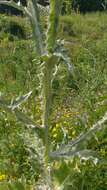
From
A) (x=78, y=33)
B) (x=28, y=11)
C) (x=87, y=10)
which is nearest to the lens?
(x=28, y=11)

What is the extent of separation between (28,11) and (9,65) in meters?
5.82

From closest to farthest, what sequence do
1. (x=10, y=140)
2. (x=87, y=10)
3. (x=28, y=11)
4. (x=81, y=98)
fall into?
(x=28, y=11) < (x=10, y=140) < (x=81, y=98) < (x=87, y=10)

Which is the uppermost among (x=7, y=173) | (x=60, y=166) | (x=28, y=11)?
(x=28, y=11)

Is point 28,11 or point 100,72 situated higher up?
point 28,11

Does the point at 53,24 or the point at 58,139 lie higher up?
the point at 53,24

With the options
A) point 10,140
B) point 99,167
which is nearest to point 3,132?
point 10,140

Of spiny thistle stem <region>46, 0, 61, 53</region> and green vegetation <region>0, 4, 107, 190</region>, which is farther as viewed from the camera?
green vegetation <region>0, 4, 107, 190</region>

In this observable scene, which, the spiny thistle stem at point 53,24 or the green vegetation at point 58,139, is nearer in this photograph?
the spiny thistle stem at point 53,24

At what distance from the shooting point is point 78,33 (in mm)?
15156

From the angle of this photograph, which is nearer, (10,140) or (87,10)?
(10,140)

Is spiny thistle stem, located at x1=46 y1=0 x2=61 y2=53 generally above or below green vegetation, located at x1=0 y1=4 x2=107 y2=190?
above

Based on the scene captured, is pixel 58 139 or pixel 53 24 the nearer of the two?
pixel 53 24

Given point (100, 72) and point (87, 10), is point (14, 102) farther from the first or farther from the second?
point (87, 10)

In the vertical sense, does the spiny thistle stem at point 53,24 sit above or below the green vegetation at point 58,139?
above
